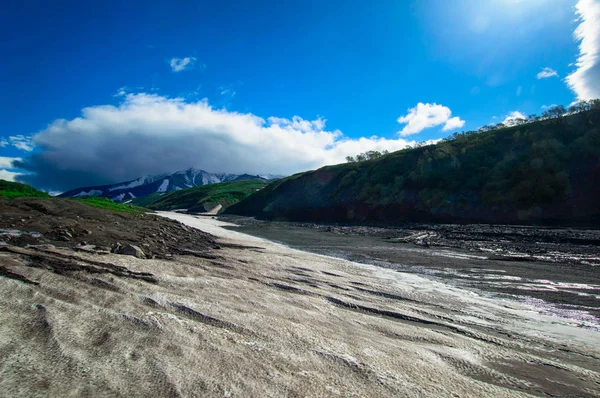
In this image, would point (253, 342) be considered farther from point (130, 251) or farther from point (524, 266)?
point (524, 266)

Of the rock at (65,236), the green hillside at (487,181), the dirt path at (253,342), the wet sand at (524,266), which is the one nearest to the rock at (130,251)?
the dirt path at (253,342)

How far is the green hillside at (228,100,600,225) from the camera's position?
2825 centimetres

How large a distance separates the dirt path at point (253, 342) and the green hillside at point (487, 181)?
29.4m

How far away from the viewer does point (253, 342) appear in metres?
3.35

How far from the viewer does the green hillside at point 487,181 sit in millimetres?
28250

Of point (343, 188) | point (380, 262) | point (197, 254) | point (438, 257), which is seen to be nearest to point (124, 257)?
point (197, 254)

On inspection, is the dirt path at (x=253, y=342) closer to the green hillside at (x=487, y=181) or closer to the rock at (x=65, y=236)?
the rock at (x=65, y=236)

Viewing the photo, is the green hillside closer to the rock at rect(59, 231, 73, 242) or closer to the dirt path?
the dirt path

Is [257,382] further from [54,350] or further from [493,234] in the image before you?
[493,234]

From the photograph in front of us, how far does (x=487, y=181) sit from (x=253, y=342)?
38556mm

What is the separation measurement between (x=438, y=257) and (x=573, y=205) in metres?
22.9

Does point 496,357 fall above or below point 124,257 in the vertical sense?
below

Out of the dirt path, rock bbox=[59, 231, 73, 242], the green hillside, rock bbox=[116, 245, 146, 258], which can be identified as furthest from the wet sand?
the green hillside

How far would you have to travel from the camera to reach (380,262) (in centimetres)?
1212
